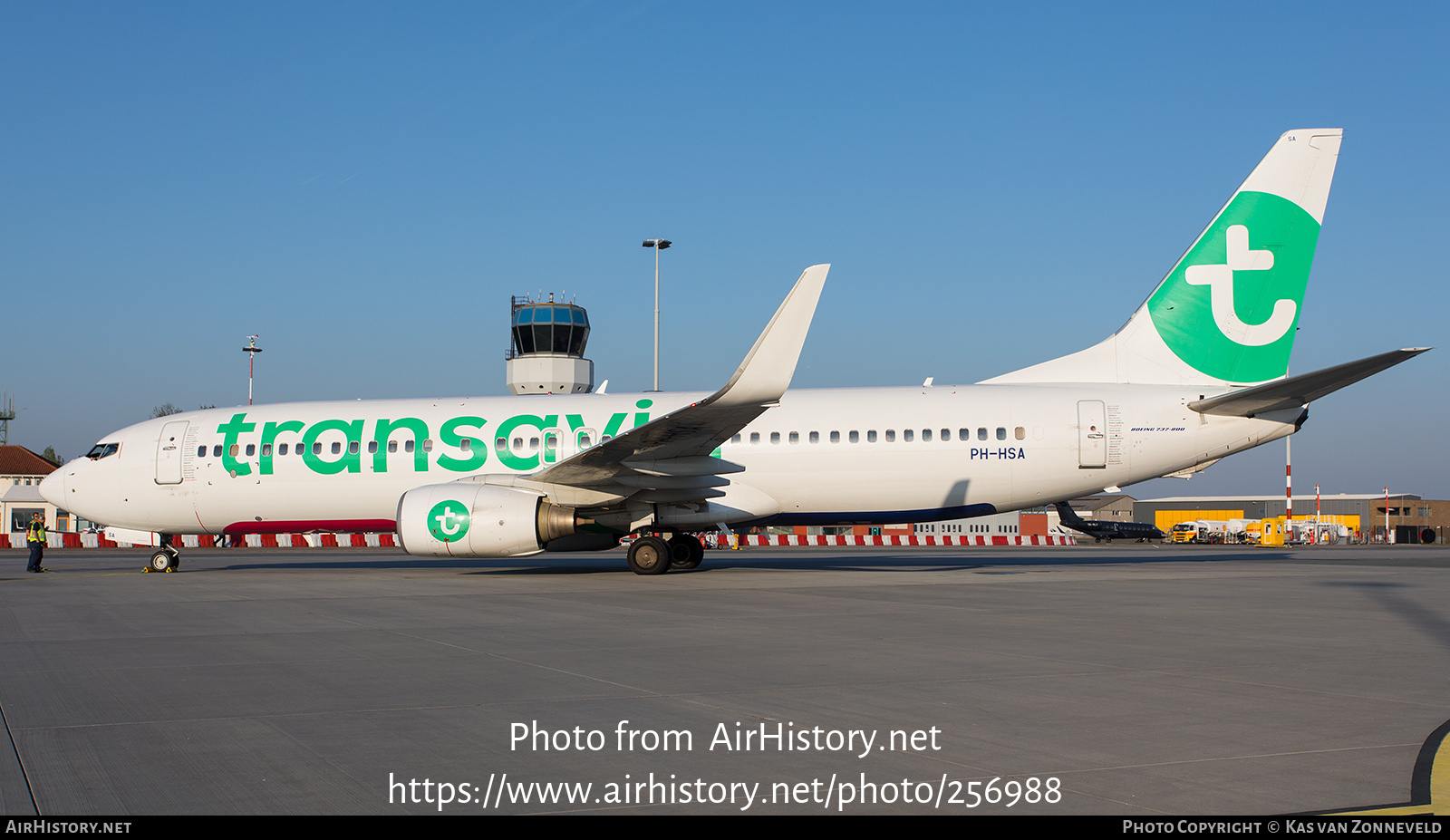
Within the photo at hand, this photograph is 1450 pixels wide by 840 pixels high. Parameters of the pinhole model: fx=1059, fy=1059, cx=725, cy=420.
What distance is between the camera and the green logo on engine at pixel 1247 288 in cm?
1891

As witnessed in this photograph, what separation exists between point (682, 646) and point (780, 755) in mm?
4114

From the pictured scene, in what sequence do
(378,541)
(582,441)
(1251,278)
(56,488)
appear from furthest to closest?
(378,541) → (56,488) → (582,441) → (1251,278)

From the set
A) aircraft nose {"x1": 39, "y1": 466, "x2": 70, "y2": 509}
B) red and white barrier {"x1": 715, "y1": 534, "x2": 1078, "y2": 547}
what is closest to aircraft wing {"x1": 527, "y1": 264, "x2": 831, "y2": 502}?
aircraft nose {"x1": 39, "y1": 466, "x2": 70, "y2": 509}

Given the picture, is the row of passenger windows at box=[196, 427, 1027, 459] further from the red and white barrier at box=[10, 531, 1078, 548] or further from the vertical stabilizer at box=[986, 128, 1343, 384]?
the red and white barrier at box=[10, 531, 1078, 548]

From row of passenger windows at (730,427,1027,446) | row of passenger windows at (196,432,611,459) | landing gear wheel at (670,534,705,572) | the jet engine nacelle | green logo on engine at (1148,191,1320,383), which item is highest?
green logo on engine at (1148,191,1320,383)

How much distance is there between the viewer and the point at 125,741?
545cm

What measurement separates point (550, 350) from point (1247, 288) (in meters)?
38.2

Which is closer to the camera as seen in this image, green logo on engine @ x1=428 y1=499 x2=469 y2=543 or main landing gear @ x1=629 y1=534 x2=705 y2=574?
green logo on engine @ x1=428 y1=499 x2=469 y2=543

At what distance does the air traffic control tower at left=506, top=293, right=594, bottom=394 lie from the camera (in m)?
52.3

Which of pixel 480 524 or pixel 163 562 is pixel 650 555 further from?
pixel 163 562

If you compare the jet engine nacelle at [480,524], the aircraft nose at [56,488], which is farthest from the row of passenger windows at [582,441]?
the aircraft nose at [56,488]

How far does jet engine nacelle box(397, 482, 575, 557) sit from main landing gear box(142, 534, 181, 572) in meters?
7.51

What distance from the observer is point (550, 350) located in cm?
5272

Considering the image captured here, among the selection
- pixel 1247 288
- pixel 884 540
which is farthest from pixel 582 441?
pixel 884 540
